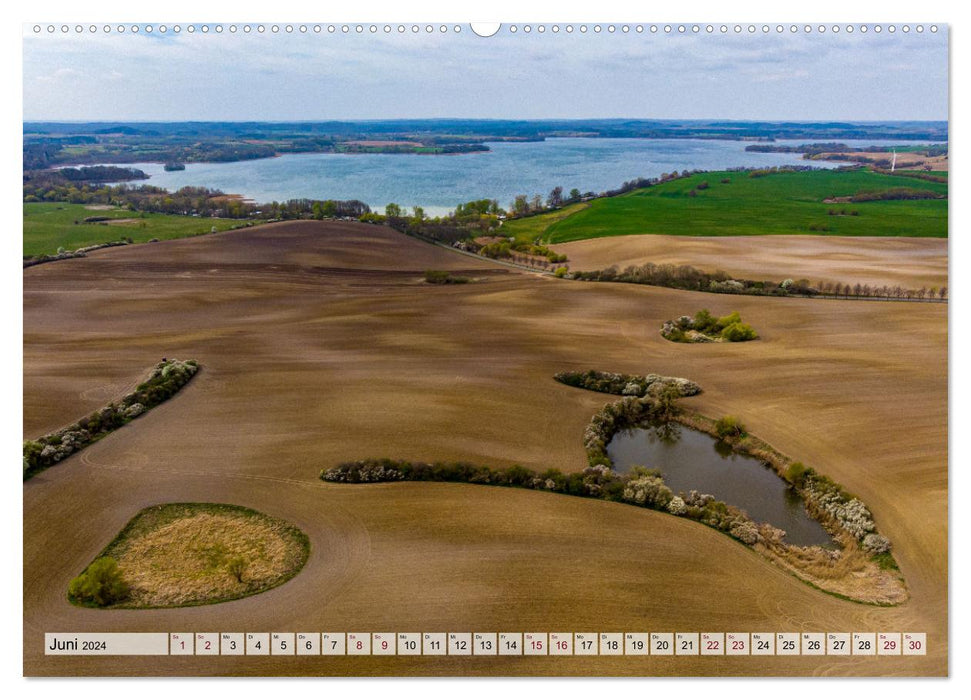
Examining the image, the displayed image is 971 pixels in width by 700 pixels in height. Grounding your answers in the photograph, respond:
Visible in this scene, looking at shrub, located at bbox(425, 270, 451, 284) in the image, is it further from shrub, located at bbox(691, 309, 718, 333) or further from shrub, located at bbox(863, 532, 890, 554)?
shrub, located at bbox(863, 532, 890, 554)

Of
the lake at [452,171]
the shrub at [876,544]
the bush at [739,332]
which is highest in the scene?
the lake at [452,171]

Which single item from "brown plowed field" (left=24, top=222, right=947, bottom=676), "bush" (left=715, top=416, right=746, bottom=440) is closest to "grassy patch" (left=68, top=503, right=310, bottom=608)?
"brown plowed field" (left=24, top=222, right=947, bottom=676)

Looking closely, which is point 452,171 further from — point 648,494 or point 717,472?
point 717,472

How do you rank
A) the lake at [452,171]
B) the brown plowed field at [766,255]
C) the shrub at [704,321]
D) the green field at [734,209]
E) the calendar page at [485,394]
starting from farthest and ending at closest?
the brown plowed field at [766,255] → the green field at [734,209] → the shrub at [704,321] → the lake at [452,171] → the calendar page at [485,394]

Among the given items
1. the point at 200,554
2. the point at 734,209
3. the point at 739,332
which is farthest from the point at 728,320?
the point at 200,554

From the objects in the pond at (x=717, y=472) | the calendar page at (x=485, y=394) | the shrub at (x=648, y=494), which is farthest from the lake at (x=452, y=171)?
the shrub at (x=648, y=494)

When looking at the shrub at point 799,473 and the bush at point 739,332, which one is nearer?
the shrub at point 799,473

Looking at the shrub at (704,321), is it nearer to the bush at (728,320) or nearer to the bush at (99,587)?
the bush at (728,320)

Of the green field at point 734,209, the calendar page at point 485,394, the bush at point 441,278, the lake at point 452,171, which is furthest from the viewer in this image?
the bush at point 441,278

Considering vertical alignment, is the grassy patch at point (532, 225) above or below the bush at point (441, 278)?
above
